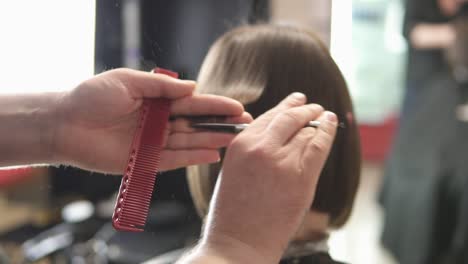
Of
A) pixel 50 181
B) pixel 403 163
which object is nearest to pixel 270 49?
pixel 50 181

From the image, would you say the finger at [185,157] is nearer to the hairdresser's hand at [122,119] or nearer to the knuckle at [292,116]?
the hairdresser's hand at [122,119]

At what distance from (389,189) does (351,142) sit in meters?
1.44

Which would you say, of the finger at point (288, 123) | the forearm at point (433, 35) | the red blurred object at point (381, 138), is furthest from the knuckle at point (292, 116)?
the red blurred object at point (381, 138)

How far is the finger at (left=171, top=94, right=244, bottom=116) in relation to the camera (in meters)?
0.56

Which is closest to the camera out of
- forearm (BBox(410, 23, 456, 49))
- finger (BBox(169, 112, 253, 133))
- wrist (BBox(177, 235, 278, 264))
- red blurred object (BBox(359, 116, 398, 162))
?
wrist (BBox(177, 235, 278, 264))

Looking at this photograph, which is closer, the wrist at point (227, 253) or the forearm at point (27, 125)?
the wrist at point (227, 253)

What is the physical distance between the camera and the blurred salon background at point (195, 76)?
562 mm

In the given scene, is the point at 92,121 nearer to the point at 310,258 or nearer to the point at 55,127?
the point at 55,127

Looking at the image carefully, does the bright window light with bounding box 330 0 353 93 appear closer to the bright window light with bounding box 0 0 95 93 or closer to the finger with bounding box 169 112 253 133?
the finger with bounding box 169 112 253 133

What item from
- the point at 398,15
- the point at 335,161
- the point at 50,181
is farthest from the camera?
the point at 398,15

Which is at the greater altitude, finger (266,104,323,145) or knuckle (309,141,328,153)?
finger (266,104,323,145)

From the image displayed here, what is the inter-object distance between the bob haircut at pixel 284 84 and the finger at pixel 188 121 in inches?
0.5

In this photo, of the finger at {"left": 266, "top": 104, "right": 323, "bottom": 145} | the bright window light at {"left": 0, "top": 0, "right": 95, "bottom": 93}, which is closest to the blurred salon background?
the bright window light at {"left": 0, "top": 0, "right": 95, "bottom": 93}

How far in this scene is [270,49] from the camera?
667mm
